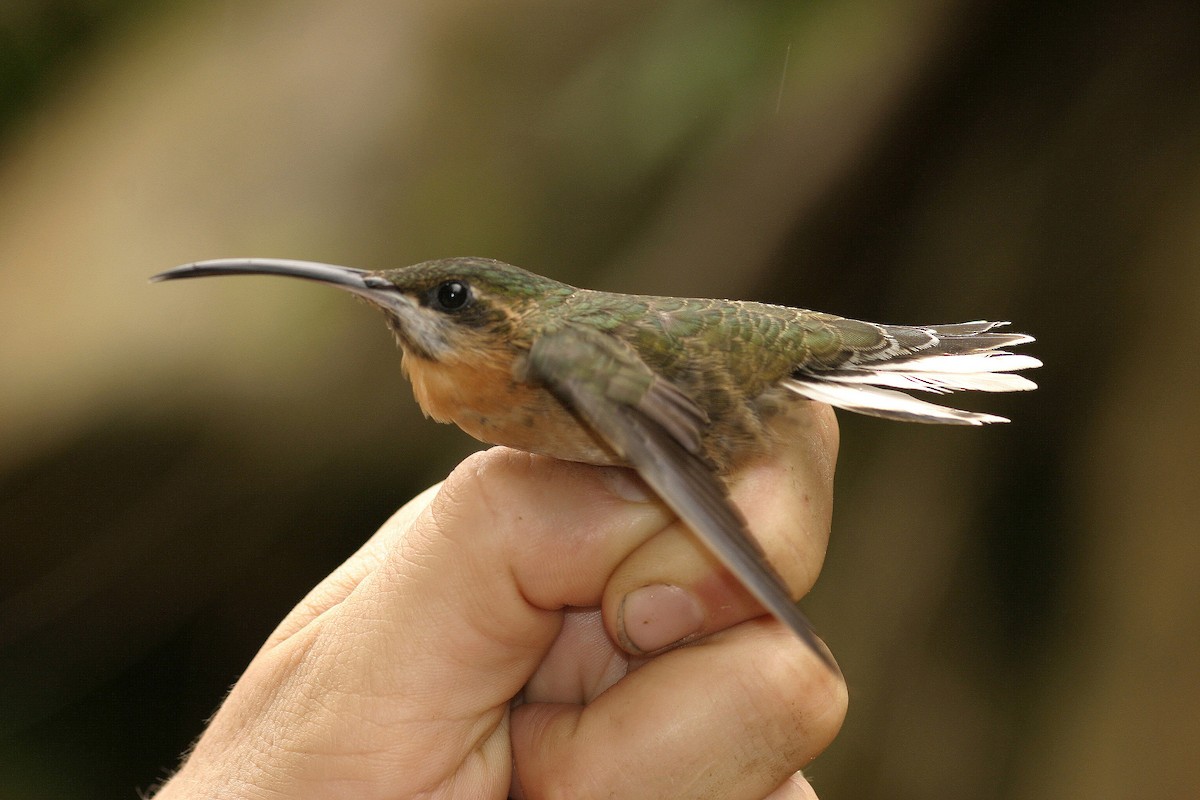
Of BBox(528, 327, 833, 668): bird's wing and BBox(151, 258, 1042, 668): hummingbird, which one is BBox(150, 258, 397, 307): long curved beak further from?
BBox(528, 327, 833, 668): bird's wing

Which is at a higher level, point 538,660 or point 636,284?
point 636,284

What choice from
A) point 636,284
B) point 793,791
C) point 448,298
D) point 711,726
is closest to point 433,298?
point 448,298

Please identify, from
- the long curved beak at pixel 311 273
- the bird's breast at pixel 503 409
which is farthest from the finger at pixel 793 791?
the long curved beak at pixel 311 273

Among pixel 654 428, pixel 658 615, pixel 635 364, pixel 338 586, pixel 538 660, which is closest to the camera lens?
pixel 654 428

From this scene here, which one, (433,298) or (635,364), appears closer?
(635,364)

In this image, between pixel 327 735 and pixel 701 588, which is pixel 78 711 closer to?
pixel 327 735

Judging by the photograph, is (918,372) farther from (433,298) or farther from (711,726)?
(433,298)

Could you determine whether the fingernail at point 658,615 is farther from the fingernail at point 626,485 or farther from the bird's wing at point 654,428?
the bird's wing at point 654,428
